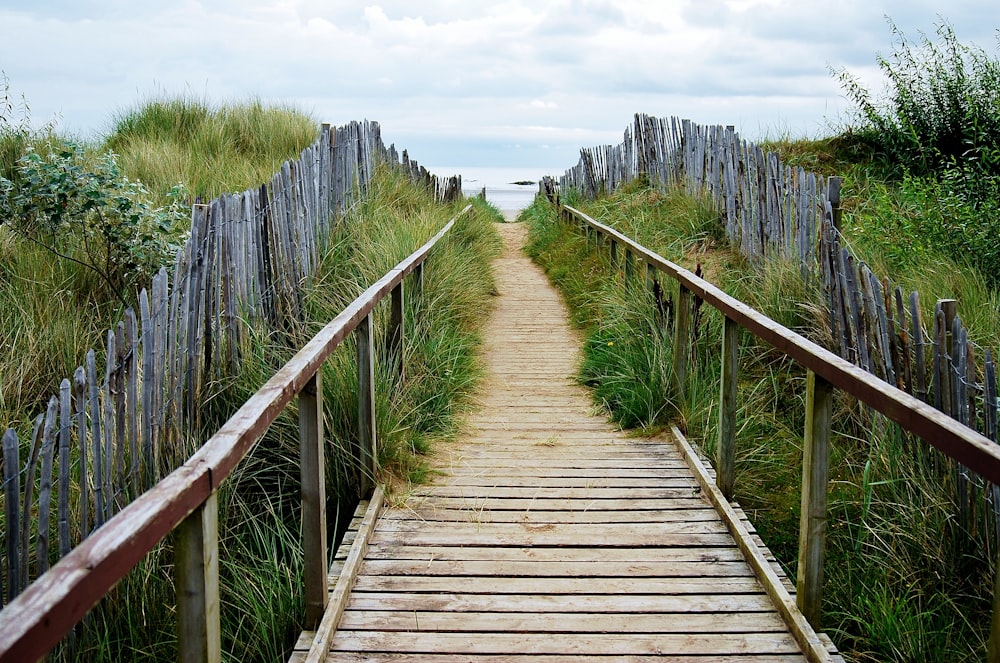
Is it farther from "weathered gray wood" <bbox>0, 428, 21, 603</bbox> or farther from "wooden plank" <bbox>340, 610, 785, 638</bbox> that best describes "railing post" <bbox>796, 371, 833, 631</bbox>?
"weathered gray wood" <bbox>0, 428, 21, 603</bbox>

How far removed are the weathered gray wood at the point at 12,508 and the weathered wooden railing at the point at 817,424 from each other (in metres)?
2.23

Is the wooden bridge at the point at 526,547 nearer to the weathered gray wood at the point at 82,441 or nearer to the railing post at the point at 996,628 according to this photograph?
the railing post at the point at 996,628

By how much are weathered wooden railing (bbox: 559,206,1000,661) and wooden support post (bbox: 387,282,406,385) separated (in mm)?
1674

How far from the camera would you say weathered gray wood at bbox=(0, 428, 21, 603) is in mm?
2300

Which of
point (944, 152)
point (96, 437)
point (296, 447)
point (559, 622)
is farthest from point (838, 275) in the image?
point (944, 152)

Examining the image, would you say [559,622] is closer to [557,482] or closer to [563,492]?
[563,492]

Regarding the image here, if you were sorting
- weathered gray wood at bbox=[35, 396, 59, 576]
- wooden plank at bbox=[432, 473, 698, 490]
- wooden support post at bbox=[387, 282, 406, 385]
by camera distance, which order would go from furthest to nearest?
wooden support post at bbox=[387, 282, 406, 385]
wooden plank at bbox=[432, 473, 698, 490]
weathered gray wood at bbox=[35, 396, 59, 576]

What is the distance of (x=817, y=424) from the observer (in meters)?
2.82

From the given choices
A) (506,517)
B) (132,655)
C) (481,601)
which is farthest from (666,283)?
(132,655)

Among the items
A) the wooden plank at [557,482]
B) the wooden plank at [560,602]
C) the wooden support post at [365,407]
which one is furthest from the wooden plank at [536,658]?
the wooden plank at [557,482]

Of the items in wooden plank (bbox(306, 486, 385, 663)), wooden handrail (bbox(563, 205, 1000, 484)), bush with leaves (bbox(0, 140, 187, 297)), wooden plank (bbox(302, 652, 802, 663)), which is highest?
bush with leaves (bbox(0, 140, 187, 297))

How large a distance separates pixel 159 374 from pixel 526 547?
5.09ft

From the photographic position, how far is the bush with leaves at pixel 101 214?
5.66 m

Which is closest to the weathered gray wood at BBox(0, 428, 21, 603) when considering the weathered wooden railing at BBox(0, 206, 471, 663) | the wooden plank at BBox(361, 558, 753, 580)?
the weathered wooden railing at BBox(0, 206, 471, 663)
